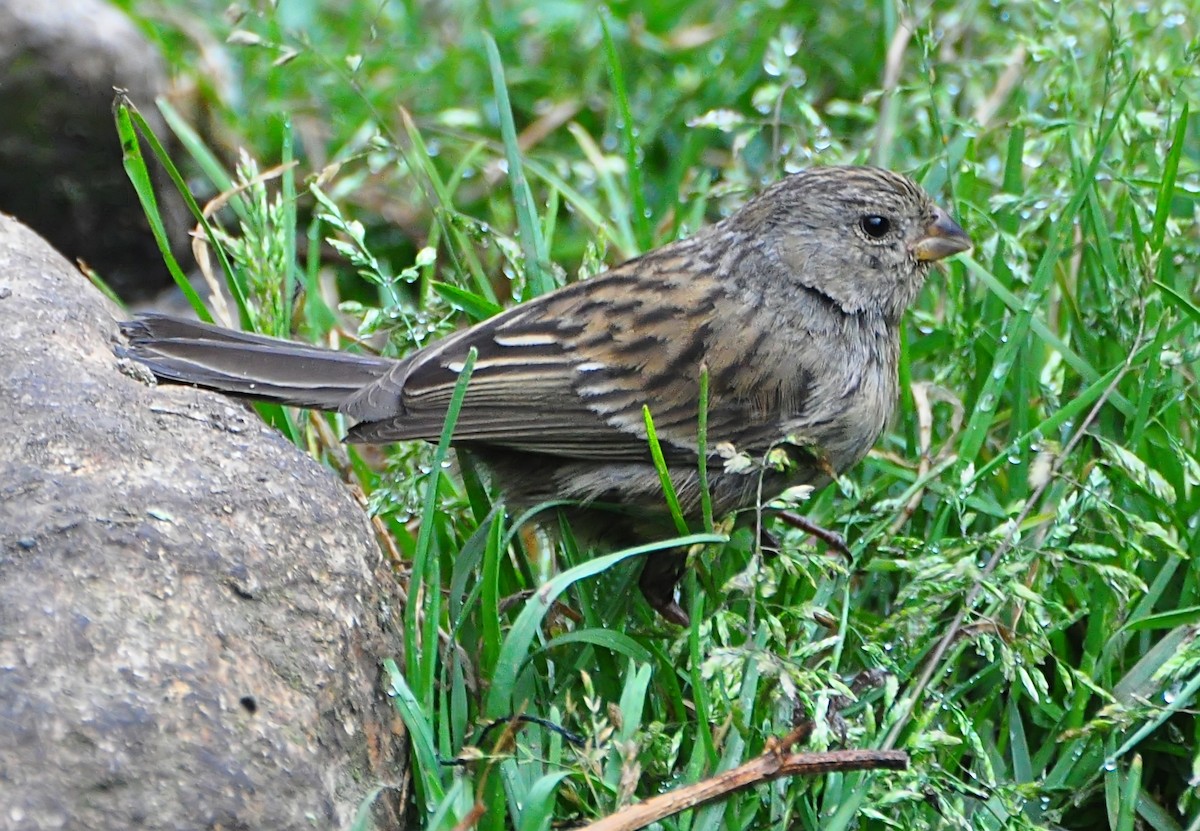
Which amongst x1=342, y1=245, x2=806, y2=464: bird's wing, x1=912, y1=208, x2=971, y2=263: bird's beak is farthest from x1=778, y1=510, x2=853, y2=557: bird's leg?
x1=912, y1=208, x2=971, y2=263: bird's beak

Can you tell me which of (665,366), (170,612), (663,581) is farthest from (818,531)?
(170,612)

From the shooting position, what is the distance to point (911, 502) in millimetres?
3521

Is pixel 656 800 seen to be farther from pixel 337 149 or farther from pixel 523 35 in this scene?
pixel 523 35

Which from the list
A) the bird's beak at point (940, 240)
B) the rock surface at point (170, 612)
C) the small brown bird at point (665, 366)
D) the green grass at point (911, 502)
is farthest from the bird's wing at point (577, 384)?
the bird's beak at point (940, 240)

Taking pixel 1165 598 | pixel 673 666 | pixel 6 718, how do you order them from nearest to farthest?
pixel 6 718
pixel 673 666
pixel 1165 598

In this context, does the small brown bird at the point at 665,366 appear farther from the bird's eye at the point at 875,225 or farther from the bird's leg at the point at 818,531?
the bird's leg at the point at 818,531

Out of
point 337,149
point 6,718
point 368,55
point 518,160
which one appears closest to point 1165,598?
point 518,160

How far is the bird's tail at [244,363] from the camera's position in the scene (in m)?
3.22

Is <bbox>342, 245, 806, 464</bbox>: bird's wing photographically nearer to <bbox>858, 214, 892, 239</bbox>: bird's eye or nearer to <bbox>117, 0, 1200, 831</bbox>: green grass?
<bbox>117, 0, 1200, 831</bbox>: green grass

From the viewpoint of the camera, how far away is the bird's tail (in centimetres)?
322

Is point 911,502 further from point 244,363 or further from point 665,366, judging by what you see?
point 244,363

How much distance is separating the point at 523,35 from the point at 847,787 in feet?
14.1

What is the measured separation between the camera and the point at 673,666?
2.98 metres

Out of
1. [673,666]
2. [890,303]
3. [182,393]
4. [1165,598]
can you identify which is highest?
[182,393]
